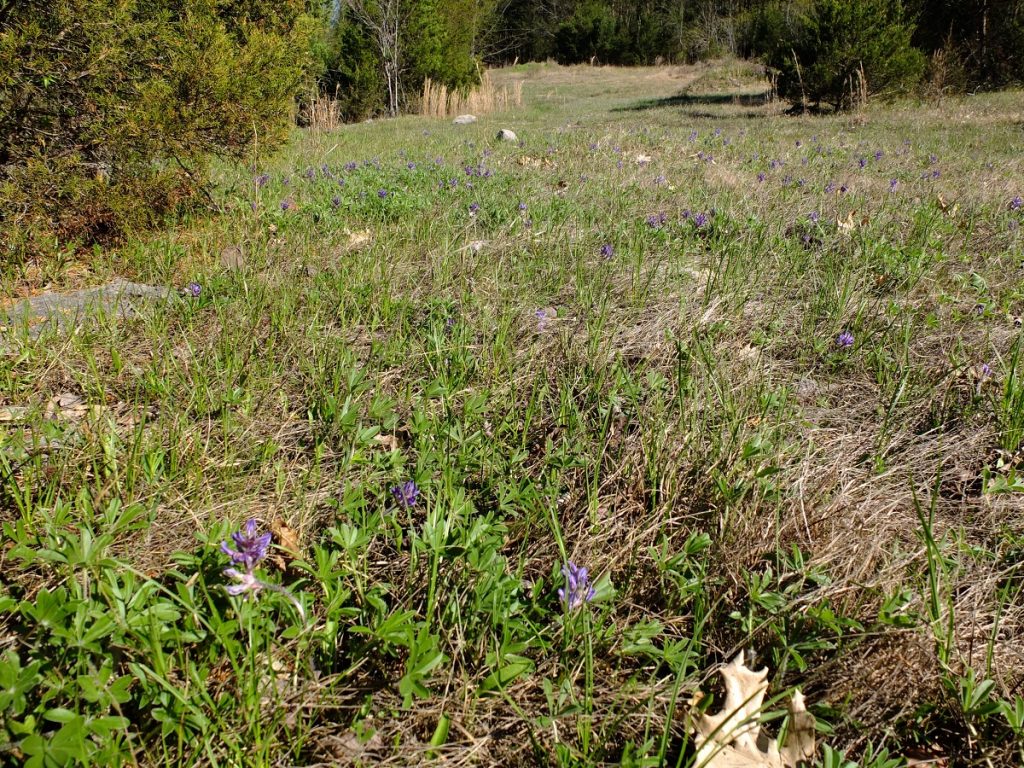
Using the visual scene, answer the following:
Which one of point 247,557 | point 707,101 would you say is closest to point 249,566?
point 247,557

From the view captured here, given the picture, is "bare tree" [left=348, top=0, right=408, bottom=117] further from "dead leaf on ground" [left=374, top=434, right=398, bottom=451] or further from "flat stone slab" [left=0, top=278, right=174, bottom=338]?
"dead leaf on ground" [left=374, top=434, right=398, bottom=451]

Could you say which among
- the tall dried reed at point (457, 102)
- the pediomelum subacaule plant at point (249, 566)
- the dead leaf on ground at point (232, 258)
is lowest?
the pediomelum subacaule plant at point (249, 566)

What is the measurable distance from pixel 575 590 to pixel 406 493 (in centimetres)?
52

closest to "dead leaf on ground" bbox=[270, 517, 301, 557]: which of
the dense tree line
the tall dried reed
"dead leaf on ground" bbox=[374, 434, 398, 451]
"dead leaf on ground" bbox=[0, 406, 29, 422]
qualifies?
"dead leaf on ground" bbox=[374, 434, 398, 451]

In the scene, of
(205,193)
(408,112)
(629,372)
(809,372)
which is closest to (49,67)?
(205,193)

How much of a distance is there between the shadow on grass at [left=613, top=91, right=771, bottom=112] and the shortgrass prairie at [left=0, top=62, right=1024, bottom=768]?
646 inches

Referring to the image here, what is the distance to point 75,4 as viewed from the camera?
10.4 feet

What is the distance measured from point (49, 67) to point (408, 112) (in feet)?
68.3

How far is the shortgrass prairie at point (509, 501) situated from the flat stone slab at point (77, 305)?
0.10m

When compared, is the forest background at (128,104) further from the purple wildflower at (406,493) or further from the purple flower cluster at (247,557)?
the purple flower cluster at (247,557)

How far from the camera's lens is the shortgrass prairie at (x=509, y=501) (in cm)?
122

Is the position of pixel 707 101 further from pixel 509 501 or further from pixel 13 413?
pixel 13 413

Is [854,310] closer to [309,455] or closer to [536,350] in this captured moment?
[536,350]

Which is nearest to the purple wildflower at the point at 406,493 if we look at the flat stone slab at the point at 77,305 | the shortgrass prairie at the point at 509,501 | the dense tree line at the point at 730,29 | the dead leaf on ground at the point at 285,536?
the shortgrass prairie at the point at 509,501
